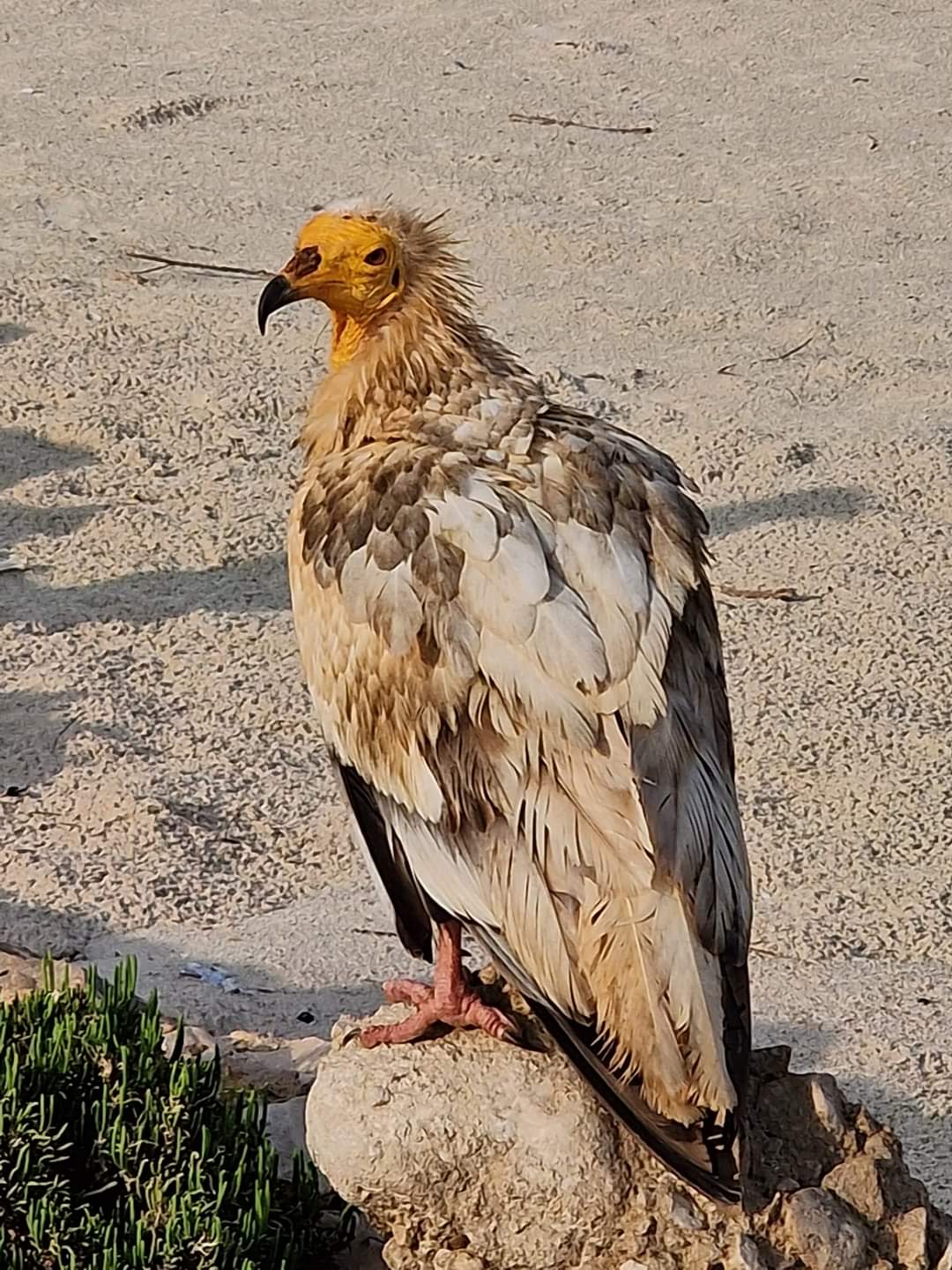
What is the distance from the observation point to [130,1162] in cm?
354

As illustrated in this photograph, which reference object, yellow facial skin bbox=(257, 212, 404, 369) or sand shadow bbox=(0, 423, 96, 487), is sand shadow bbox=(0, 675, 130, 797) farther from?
yellow facial skin bbox=(257, 212, 404, 369)

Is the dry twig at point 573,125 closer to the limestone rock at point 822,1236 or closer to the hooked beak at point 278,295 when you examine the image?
the hooked beak at point 278,295

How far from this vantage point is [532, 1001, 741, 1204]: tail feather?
3.26 metres

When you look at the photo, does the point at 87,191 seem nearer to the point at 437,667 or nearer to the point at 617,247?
the point at 617,247

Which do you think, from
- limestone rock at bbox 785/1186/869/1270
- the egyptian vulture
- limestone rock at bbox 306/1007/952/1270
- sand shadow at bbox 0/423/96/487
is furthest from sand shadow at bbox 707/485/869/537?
limestone rock at bbox 785/1186/869/1270

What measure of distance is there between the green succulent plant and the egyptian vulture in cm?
34

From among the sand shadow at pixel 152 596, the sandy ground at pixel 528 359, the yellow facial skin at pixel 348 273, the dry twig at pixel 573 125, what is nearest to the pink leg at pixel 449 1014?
the yellow facial skin at pixel 348 273

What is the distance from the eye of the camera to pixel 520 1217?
3455mm

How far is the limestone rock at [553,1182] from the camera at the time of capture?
11.2ft

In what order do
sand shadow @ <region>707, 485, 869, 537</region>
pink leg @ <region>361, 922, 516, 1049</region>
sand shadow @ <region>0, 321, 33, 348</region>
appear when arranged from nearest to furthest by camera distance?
pink leg @ <region>361, 922, 516, 1049</region>, sand shadow @ <region>707, 485, 869, 537</region>, sand shadow @ <region>0, 321, 33, 348</region>

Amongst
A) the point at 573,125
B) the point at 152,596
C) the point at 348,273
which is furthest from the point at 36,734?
the point at 573,125

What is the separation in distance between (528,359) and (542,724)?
557cm

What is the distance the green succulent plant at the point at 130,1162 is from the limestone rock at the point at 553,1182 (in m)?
0.17

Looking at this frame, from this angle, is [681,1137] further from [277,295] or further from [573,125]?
[573,125]
